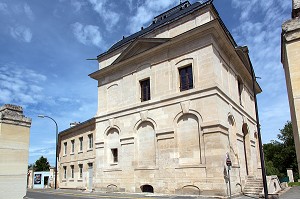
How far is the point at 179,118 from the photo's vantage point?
19.8 metres

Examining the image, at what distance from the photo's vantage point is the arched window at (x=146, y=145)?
2088 cm

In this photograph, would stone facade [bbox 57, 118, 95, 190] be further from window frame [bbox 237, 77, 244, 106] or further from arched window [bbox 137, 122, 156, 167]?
window frame [bbox 237, 77, 244, 106]

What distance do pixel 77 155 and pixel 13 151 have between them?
25.8 metres

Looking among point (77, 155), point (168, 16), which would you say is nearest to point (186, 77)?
point (168, 16)

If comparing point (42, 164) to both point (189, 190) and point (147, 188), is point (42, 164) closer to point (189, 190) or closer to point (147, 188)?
point (147, 188)

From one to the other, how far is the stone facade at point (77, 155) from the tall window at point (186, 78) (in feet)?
36.9

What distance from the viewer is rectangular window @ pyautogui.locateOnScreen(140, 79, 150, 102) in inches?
893

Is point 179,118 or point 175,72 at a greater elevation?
point 175,72

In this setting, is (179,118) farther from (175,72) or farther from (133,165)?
(133,165)

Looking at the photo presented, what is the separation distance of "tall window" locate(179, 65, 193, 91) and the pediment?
270cm

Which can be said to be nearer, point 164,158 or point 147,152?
point 164,158

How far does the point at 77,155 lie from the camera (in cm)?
3045

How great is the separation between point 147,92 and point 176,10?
8576 mm

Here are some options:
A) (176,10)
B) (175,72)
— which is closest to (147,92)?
(175,72)
